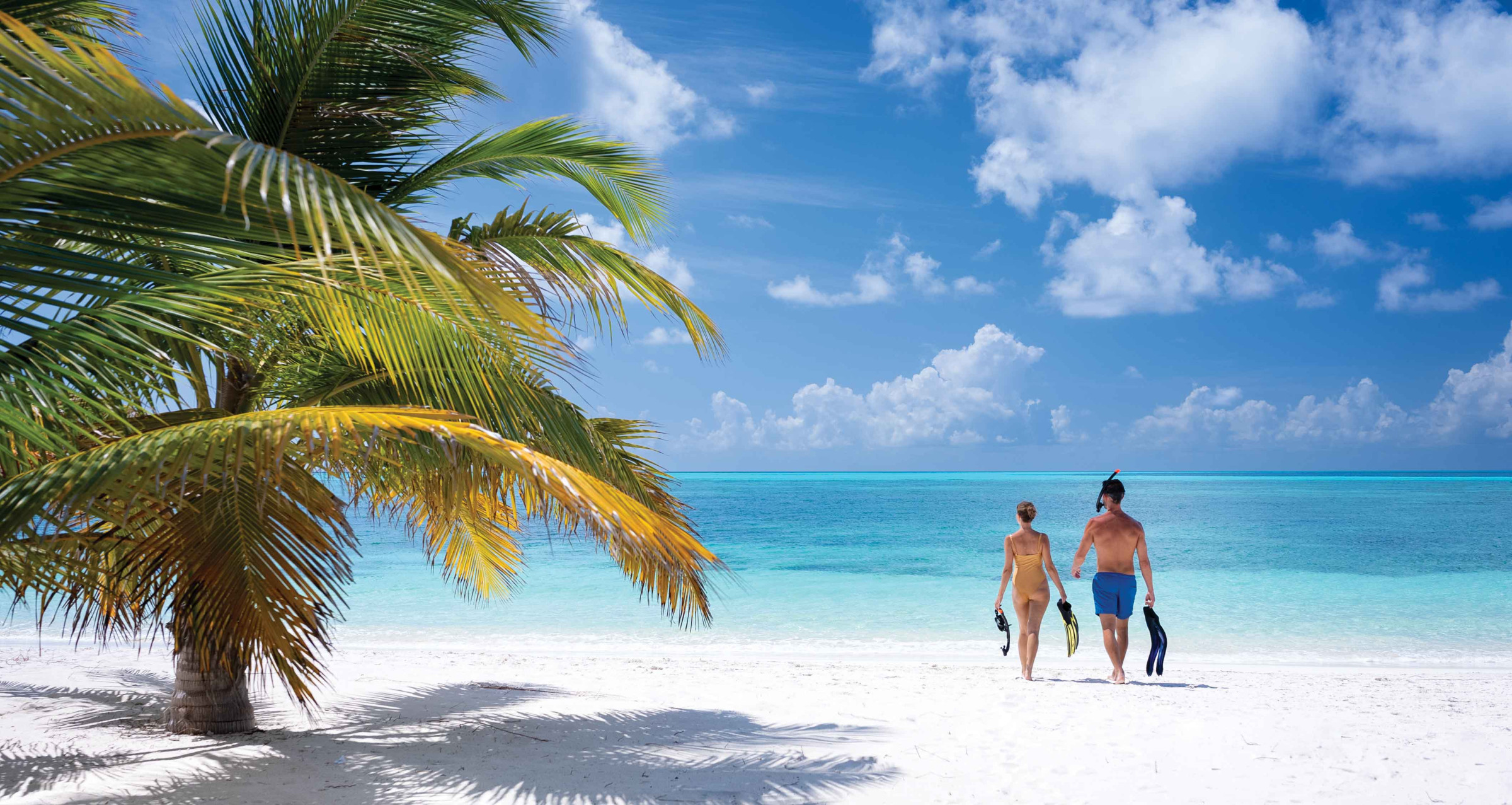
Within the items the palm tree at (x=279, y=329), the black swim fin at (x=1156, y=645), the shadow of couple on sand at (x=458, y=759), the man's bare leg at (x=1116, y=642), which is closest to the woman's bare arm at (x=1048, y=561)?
the man's bare leg at (x=1116, y=642)

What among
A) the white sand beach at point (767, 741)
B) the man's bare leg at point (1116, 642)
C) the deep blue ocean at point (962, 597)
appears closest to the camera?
the white sand beach at point (767, 741)

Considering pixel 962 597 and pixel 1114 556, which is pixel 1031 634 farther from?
pixel 962 597

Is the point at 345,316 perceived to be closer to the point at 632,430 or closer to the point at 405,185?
the point at 405,185

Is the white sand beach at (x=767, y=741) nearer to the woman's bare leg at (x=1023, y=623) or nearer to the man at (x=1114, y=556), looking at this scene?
the woman's bare leg at (x=1023, y=623)

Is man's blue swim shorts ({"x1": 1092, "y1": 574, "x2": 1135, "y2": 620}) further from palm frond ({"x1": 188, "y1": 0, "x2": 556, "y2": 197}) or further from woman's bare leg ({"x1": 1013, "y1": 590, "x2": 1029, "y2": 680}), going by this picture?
palm frond ({"x1": 188, "y1": 0, "x2": 556, "y2": 197})

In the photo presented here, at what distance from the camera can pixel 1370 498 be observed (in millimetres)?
53562

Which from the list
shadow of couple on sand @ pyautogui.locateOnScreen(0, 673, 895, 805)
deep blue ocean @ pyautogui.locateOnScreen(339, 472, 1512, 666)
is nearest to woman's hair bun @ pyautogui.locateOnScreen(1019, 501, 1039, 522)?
shadow of couple on sand @ pyautogui.locateOnScreen(0, 673, 895, 805)

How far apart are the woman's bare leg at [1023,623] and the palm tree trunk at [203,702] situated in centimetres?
554

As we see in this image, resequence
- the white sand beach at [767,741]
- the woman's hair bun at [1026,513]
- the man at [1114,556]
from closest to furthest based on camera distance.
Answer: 1. the white sand beach at [767,741]
2. the man at [1114,556]
3. the woman's hair bun at [1026,513]

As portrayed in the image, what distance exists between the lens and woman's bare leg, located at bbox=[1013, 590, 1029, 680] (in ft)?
23.5

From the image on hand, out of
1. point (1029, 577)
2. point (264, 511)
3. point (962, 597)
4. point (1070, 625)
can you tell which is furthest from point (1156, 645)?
point (962, 597)

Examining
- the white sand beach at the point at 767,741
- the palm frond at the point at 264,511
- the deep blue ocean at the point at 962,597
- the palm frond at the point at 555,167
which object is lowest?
the deep blue ocean at the point at 962,597

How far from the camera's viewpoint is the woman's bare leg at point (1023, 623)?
7176 millimetres

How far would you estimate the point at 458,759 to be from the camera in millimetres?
4633
